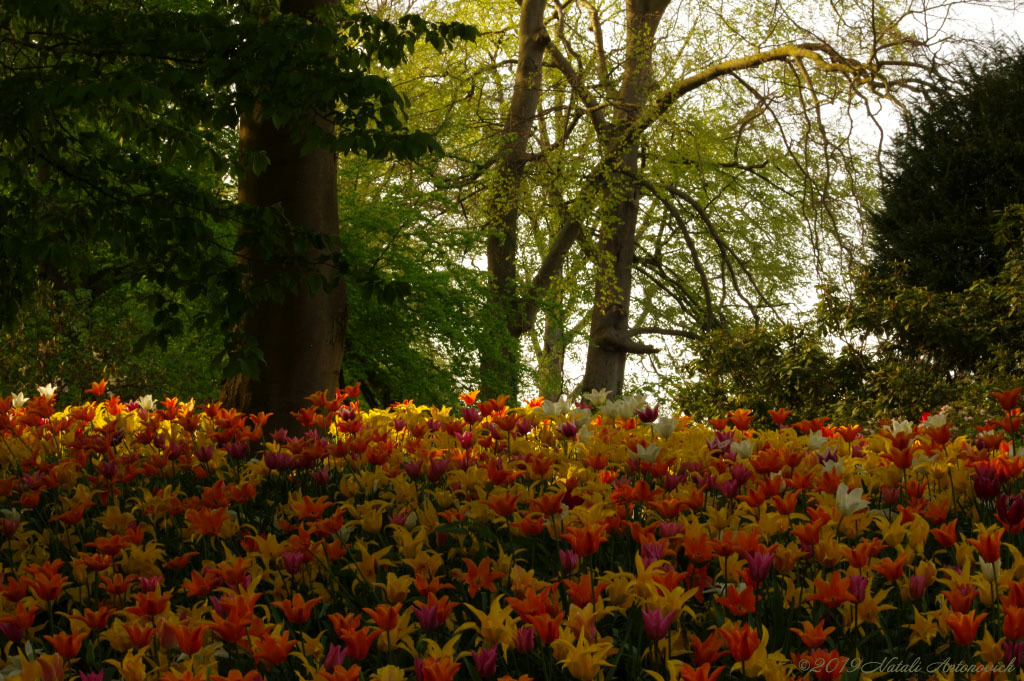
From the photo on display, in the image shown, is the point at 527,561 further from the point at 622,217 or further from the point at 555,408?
the point at 622,217

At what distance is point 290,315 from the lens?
6430 mm

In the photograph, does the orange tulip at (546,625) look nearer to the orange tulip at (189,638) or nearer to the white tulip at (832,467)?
the orange tulip at (189,638)

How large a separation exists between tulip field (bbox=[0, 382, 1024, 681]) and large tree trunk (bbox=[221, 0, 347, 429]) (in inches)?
57.0

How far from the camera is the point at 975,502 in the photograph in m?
3.49

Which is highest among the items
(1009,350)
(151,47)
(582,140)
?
(582,140)

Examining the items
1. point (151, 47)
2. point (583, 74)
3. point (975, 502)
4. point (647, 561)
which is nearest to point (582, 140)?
point (583, 74)

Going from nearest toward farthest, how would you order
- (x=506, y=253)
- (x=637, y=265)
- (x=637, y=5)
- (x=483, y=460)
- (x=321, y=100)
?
(x=483, y=460) < (x=321, y=100) < (x=506, y=253) < (x=637, y=5) < (x=637, y=265)

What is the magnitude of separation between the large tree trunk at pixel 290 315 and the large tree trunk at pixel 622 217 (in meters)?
8.65

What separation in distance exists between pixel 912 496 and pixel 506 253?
1236cm

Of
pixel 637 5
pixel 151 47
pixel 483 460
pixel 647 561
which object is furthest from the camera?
pixel 637 5

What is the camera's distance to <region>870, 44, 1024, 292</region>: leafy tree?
43.0 ft

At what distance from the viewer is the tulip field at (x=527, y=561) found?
2121 mm

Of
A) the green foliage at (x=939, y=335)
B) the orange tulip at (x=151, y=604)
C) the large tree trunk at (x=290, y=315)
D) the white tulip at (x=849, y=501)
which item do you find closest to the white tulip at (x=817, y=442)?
the white tulip at (x=849, y=501)

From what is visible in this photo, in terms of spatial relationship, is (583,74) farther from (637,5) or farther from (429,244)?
(429,244)
